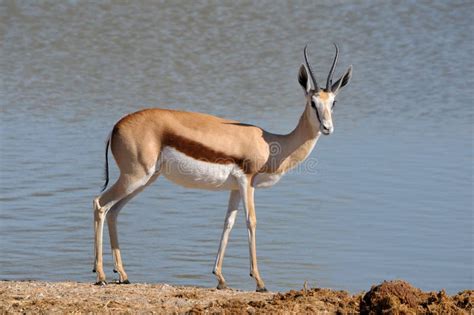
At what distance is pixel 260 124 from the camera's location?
42.6 ft

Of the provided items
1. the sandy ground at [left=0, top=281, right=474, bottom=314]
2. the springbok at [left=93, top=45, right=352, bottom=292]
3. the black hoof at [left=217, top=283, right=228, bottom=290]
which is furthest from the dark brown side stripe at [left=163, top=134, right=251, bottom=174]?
the sandy ground at [left=0, top=281, right=474, bottom=314]

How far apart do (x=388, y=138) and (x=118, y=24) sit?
26.4 feet

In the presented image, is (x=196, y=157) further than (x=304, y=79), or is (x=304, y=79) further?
(x=304, y=79)

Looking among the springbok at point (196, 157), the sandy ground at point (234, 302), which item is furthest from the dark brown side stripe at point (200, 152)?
the sandy ground at point (234, 302)

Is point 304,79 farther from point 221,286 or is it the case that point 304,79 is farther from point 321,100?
point 221,286

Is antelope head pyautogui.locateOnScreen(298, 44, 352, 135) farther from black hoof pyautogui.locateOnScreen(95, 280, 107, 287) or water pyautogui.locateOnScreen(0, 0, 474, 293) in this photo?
black hoof pyautogui.locateOnScreen(95, 280, 107, 287)

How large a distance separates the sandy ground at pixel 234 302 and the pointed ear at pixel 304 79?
1661mm

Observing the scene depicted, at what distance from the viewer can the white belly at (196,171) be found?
7.85 m

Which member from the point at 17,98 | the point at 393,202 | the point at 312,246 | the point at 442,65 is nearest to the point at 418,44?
the point at 442,65

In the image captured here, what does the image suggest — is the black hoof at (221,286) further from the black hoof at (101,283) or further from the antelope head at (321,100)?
the antelope head at (321,100)

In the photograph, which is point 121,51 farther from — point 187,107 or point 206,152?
point 206,152

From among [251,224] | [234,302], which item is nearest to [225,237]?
[251,224]

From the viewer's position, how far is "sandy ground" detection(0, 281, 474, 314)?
6809mm

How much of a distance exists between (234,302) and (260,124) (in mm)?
6139
